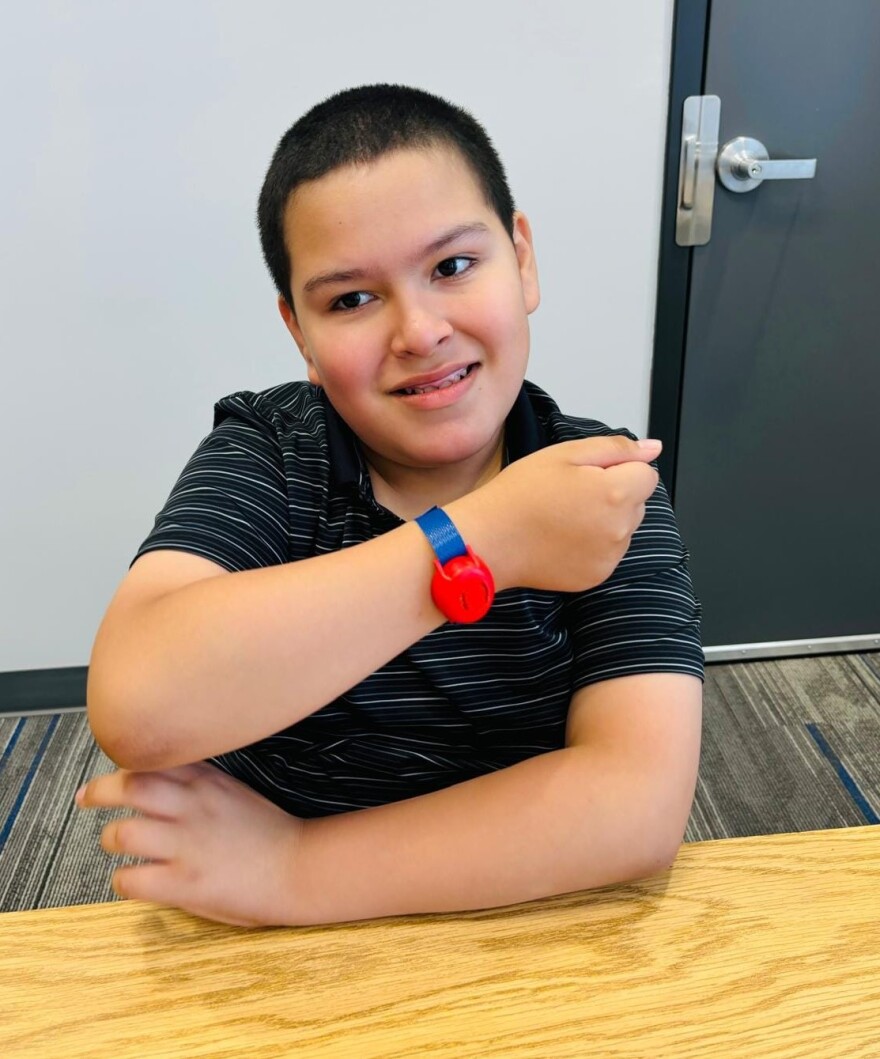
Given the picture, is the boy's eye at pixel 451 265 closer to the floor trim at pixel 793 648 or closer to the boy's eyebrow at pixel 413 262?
the boy's eyebrow at pixel 413 262

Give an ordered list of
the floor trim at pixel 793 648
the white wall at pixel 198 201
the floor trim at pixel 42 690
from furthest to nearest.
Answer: the floor trim at pixel 793 648, the floor trim at pixel 42 690, the white wall at pixel 198 201

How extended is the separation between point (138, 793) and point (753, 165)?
5.04 feet

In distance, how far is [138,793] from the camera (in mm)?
603

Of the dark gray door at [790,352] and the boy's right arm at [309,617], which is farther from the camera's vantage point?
the dark gray door at [790,352]

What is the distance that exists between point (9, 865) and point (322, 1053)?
53.4 inches

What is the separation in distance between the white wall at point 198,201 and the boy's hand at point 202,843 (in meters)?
1.24

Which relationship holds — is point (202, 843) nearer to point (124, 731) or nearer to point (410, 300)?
point (124, 731)

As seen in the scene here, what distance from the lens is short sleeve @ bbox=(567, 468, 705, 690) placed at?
0.74m

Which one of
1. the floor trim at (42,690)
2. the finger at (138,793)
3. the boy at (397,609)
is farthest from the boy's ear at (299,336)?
the floor trim at (42,690)

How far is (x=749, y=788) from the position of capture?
5.59 feet

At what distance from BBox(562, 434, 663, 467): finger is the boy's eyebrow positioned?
211 millimetres

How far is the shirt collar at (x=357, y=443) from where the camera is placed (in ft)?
2.71

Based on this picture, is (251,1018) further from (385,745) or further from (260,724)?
(385,745)

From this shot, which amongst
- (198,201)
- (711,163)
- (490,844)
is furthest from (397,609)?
(711,163)
